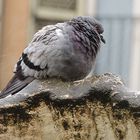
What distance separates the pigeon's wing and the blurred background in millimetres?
5423

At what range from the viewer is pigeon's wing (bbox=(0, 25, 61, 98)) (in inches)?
197

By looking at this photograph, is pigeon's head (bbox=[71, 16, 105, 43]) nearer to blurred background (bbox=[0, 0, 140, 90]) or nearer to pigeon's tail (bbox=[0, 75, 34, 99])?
pigeon's tail (bbox=[0, 75, 34, 99])

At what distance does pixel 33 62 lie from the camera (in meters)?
5.11

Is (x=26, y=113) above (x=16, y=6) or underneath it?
above

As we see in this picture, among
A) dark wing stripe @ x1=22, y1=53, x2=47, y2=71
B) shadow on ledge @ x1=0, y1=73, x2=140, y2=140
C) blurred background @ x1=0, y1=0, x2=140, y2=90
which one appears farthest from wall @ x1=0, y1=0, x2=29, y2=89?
shadow on ledge @ x1=0, y1=73, x2=140, y2=140

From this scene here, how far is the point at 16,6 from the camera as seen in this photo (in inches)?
447

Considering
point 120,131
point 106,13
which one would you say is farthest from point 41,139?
point 106,13

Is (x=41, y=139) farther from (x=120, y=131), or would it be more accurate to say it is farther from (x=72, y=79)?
(x=72, y=79)

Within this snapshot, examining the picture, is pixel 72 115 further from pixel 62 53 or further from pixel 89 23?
pixel 89 23

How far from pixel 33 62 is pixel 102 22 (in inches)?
283

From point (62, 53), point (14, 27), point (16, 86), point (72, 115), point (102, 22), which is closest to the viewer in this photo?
point (72, 115)

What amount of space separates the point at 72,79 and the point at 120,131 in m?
0.79

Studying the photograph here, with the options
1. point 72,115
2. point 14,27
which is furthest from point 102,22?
point 72,115

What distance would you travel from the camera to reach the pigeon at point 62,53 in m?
4.97
